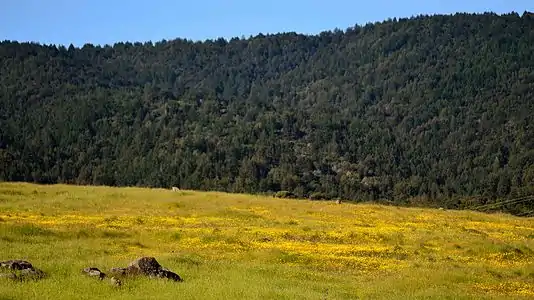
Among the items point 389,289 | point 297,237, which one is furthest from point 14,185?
point 389,289

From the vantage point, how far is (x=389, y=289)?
2556 centimetres

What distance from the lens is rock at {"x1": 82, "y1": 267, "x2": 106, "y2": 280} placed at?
22.5 m

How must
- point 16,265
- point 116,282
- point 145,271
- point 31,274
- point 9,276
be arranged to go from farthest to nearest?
point 145,271, point 16,265, point 31,274, point 116,282, point 9,276

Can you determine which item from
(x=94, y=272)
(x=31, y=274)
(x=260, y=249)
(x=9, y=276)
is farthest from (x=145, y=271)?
(x=260, y=249)

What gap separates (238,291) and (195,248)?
45.0ft

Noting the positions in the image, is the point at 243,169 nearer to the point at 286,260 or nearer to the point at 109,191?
the point at 109,191

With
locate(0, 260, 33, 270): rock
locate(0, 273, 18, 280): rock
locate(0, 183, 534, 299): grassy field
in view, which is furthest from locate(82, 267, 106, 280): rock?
locate(0, 273, 18, 280): rock

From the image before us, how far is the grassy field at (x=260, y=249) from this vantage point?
23.1 metres

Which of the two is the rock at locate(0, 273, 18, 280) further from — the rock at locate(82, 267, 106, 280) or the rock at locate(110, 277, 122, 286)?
the rock at locate(110, 277, 122, 286)

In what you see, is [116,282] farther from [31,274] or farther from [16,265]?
[16,265]

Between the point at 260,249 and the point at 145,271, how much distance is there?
12.9 m

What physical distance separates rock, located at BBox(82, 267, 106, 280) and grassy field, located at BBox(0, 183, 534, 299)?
33 cm

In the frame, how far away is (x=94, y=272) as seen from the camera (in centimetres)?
2270

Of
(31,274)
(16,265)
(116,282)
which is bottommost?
(116,282)
